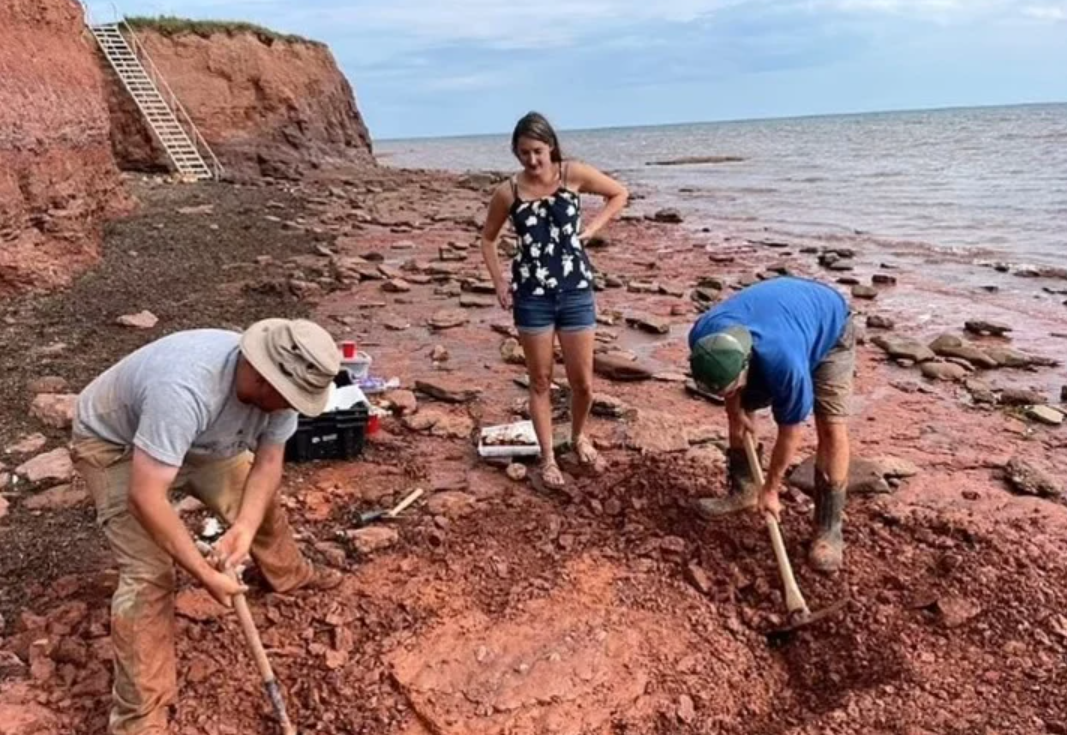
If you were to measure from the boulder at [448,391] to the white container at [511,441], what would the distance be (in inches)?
35.4

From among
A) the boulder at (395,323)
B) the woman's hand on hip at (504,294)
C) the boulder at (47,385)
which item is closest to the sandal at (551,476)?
the woman's hand on hip at (504,294)

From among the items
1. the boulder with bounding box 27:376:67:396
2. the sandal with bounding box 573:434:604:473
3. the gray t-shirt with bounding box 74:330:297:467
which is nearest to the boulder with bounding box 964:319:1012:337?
the sandal with bounding box 573:434:604:473

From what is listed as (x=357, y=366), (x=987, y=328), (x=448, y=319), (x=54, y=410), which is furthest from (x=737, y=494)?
(x=987, y=328)

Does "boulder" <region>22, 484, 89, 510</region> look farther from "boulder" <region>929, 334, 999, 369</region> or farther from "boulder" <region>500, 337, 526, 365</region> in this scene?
"boulder" <region>929, 334, 999, 369</region>

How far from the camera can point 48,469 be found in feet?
16.1

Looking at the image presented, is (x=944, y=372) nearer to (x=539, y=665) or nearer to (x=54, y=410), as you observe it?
(x=539, y=665)

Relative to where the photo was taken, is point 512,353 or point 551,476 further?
point 512,353

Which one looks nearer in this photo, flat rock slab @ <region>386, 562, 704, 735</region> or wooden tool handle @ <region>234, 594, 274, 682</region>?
wooden tool handle @ <region>234, 594, 274, 682</region>

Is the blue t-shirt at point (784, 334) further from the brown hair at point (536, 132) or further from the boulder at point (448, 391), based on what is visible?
the boulder at point (448, 391)

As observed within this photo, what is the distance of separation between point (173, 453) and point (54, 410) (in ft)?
11.6

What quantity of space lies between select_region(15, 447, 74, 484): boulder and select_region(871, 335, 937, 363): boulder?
258 inches

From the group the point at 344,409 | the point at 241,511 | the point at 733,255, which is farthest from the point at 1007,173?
the point at 241,511

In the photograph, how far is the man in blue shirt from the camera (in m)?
3.34

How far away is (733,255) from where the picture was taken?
1435 centimetres
